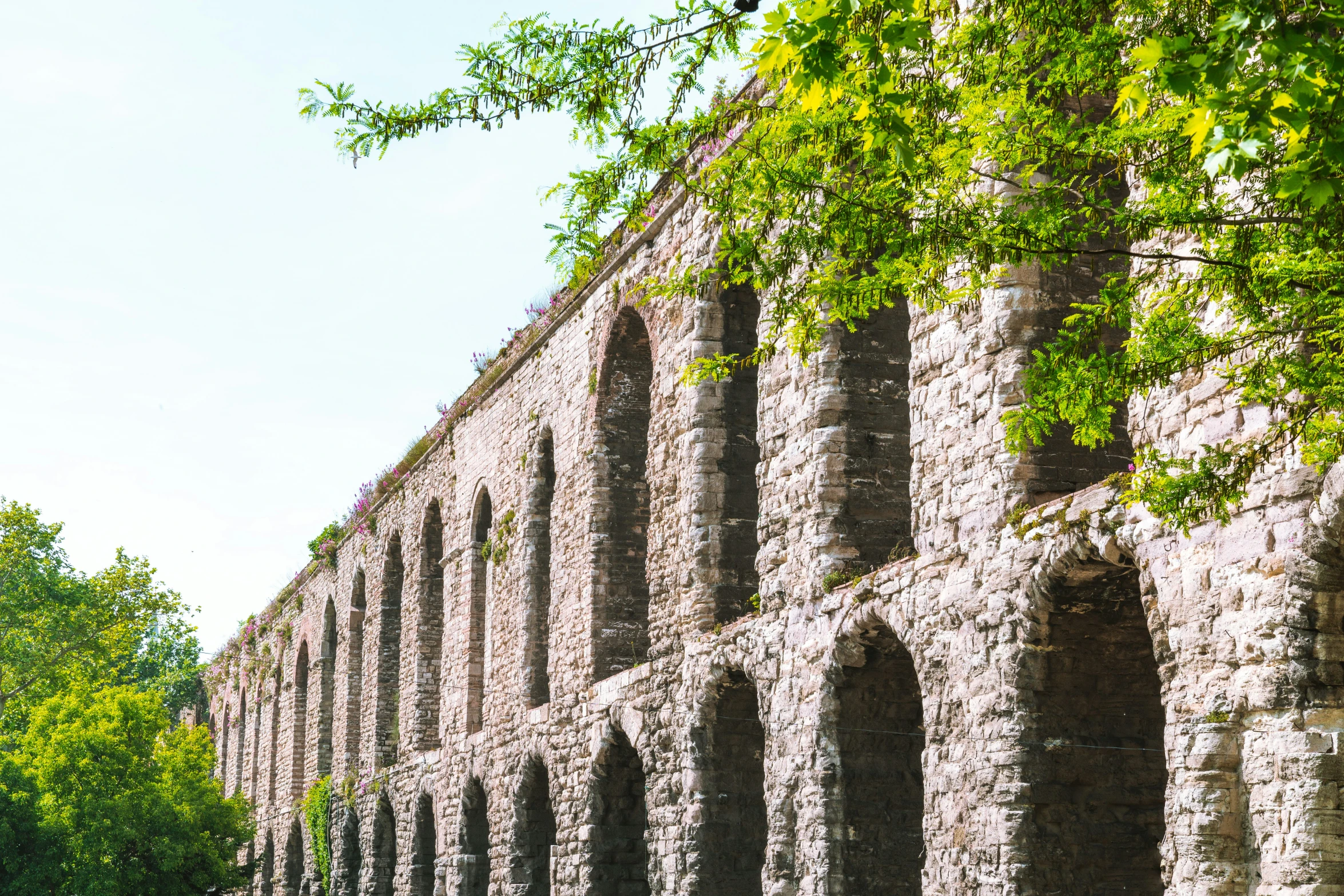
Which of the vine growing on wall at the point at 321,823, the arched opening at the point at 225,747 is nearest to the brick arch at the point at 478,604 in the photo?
the vine growing on wall at the point at 321,823

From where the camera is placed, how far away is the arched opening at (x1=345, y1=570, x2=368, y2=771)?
2303cm

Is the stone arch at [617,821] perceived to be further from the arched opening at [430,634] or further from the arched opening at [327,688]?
the arched opening at [327,688]

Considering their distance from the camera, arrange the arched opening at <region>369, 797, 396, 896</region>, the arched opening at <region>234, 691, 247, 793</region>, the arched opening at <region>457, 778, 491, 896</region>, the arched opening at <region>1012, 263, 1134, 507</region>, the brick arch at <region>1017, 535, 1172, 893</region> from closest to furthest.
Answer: the brick arch at <region>1017, 535, 1172, 893</region> < the arched opening at <region>1012, 263, 1134, 507</region> < the arched opening at <region>457, 778, 491, 896</region> < the arched opening at <region>369, 797, 396, 896</region> < the arched opening at <region>234, 691, 247, 793</region>

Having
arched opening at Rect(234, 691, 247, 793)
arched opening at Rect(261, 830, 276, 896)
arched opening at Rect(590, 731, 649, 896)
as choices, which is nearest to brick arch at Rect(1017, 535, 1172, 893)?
arched opening at Rect(590, 731, 649, 896)

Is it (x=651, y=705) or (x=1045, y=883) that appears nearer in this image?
(x=1045, y=883)

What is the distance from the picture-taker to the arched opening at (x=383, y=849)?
2066 centimetres

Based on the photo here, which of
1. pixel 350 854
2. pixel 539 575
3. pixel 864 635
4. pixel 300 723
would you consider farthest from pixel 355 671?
pixel 864 635

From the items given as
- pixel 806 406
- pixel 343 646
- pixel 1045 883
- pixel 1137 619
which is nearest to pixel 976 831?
pixel 1045 883

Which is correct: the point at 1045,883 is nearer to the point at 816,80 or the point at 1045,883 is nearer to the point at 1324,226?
the point at 1324,226

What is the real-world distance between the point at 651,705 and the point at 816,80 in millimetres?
8383

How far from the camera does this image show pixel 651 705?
12.1m

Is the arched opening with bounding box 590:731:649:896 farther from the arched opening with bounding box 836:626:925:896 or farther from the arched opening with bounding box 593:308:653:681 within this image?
the arched opening with bounding box 836:626:925:896

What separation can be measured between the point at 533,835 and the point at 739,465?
5517 millimetres

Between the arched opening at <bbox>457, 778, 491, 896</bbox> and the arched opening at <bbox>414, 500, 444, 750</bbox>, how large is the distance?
77.7 inches
